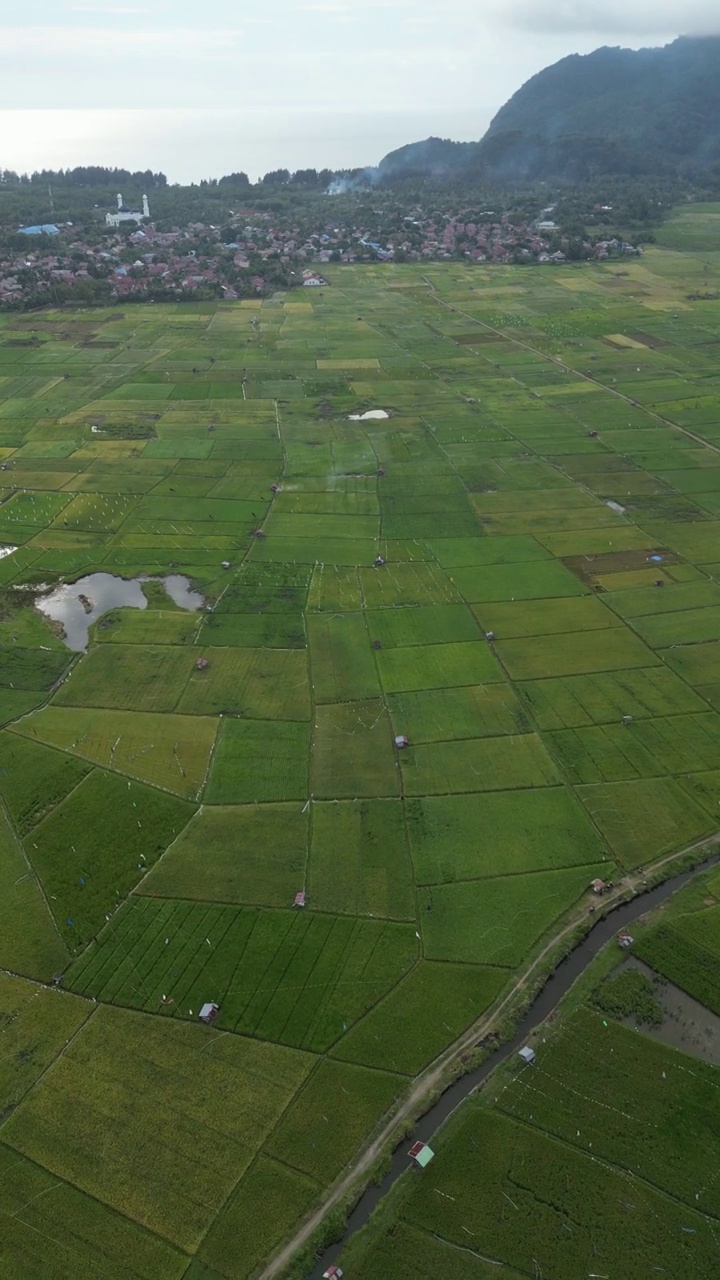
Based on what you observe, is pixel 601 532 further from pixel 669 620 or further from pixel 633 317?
pixel 633 317

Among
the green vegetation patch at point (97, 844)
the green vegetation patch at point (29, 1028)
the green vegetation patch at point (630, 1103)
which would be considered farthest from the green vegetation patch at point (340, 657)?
the green vegetation patch at point (630, 1103)

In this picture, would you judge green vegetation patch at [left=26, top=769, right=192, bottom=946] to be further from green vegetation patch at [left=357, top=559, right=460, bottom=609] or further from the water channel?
green vegetation patch at [left=357, top=559, right=460, bottom=609]

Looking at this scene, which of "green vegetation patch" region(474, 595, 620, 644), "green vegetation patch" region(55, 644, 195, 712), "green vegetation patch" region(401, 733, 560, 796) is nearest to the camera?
"green vegetation patch" region(401, 733, 560, 796)

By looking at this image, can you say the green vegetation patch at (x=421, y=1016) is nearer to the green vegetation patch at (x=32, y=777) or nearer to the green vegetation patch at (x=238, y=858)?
the green vegetation patch at (x=238, y=858)

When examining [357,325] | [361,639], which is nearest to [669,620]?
[361,639]

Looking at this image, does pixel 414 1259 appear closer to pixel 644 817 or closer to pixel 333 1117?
pixel 333 1117

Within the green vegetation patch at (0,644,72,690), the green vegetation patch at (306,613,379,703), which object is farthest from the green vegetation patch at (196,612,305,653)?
the green vegetation patch at (0,644,72,690)
